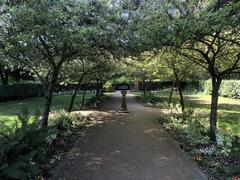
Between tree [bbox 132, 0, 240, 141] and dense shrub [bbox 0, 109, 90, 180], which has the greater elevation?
tree [bbox 132, 0, 240, 141]

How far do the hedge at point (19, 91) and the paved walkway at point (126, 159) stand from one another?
13723mm

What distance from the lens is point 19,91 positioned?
24.0 metres

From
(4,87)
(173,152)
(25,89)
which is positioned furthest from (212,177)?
(25,89)

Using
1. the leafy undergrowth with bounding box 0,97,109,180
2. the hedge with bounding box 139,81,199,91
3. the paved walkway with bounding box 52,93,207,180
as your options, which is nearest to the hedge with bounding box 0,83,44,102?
the paved walkway with bounding box 52,93,207,180

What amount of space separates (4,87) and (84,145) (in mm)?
15695

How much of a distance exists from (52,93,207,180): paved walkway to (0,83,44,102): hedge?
1372 centimetres

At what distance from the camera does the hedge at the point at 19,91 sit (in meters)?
21.9

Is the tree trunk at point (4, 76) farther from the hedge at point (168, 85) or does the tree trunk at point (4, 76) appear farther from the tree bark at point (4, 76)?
the hedge at point (168, 85)

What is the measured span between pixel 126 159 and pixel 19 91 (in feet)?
62.4

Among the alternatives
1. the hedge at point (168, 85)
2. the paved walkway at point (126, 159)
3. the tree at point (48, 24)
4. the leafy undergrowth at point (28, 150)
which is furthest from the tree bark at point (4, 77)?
the tree at point (48, 24)

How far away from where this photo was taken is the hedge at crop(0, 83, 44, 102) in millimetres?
21945

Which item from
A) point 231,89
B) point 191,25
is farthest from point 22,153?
point 231,89

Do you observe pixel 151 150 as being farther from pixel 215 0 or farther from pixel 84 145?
pixel 215 0

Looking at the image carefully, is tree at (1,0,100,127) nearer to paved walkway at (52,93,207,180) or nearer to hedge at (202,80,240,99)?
paved walkway at (52,93,207,180)
